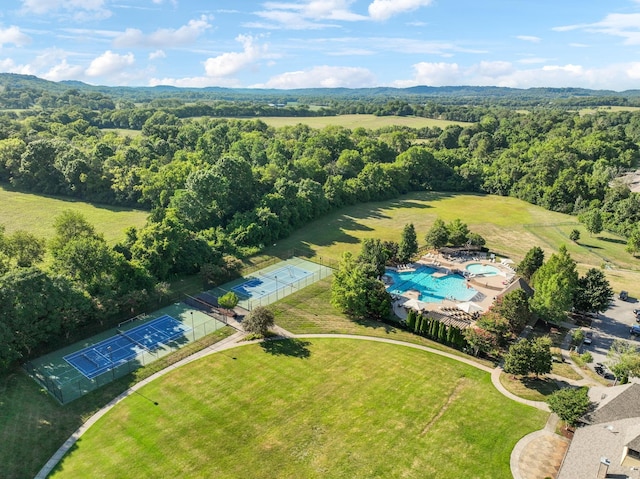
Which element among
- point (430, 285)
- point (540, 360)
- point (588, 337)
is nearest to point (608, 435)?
point (540, 360)

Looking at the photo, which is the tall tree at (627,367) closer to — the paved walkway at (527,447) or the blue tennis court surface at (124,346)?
the paved walkway at (527,447)

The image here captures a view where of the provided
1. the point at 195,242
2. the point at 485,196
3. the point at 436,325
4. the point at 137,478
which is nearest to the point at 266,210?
the point at 195,242

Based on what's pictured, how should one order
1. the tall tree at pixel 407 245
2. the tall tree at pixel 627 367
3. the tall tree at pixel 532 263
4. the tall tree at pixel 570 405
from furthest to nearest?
the tall tree at pixel 407 245 < the tall tree at pixel 532 263 < the tall tree at pixel 627 367 < the tall tree at pixel 570 405

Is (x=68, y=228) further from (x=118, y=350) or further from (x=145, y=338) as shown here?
(x=118, y=350)

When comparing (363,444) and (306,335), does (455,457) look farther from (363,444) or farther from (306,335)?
(306,335)

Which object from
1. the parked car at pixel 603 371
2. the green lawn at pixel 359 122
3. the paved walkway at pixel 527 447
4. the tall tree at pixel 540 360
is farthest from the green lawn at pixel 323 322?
the green lawn at pixel 359 122
